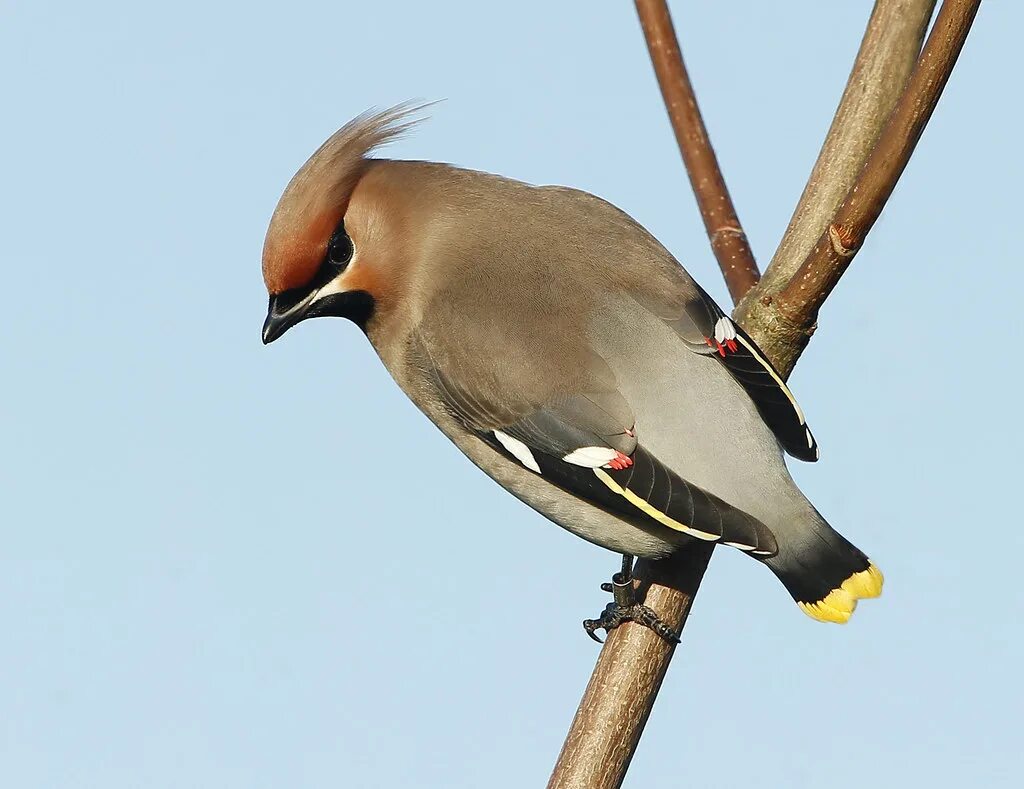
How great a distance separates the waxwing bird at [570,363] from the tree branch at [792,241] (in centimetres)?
9

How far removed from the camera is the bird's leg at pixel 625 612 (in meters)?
3.78

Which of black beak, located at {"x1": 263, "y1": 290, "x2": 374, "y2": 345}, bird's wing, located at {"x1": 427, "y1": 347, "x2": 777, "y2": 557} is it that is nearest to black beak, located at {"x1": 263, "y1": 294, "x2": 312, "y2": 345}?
black beak, located at {"x1": 263, "y1": 290, "x2": 374, "y2": 345}

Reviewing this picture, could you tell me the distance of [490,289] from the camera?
4031mm

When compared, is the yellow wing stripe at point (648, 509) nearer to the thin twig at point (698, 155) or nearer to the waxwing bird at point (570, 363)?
the waxwing bird at point (570, 363)

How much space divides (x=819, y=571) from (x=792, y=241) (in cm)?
98

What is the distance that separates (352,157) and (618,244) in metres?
0.87

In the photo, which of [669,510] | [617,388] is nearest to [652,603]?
[669,510]

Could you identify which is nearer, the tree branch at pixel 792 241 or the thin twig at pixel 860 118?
the tree branch at pixel 792 241

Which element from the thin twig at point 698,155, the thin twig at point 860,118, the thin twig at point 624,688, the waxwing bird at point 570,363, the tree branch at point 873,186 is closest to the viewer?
the tree branch at point 873,186

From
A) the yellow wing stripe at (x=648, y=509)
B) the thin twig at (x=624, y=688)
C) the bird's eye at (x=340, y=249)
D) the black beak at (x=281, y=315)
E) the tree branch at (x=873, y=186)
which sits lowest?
the thin twig at (x=624, y=688)

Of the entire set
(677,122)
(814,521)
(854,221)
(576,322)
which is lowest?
(814,521)

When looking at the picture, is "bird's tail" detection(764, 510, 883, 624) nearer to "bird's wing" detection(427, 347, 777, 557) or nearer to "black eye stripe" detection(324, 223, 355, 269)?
"bird's wing" detection(427, 347, 777, 557)

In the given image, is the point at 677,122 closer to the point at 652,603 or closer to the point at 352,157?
the point at 352,157

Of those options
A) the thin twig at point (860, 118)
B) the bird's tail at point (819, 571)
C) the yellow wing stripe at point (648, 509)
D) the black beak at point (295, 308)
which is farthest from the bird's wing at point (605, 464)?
the thin twig at point (860, 118)
